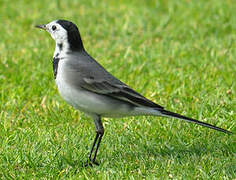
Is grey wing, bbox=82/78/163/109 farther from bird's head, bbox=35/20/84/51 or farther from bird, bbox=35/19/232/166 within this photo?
bird's head, bbox=35/20/84/51

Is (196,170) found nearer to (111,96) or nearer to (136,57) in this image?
(111,96)

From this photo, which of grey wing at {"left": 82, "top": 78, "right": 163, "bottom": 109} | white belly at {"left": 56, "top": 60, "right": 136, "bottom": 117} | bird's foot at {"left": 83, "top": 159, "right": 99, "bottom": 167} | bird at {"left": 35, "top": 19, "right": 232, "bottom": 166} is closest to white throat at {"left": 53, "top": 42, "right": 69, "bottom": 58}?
bird at {"left": 35, "top": 19, "right": 232, "bottom": 166}

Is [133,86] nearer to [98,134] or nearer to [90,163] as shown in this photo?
[98,134]

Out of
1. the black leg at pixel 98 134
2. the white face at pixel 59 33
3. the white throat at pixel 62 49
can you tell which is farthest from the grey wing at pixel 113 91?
the white face at pixel 59 33

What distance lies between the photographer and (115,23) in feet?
34.6

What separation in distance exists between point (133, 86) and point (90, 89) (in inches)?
102

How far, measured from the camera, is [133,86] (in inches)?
307

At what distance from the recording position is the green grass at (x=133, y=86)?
17.9 ft

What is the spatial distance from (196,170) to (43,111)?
2605 mm

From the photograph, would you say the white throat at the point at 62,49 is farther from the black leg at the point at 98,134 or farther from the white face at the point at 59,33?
the black leg at the point at 98,134

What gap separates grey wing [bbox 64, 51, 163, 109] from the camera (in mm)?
5270

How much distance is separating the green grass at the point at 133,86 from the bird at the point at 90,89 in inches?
18.5

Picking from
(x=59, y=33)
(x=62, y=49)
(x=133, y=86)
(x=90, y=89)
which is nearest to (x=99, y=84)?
(x=90, y=89)

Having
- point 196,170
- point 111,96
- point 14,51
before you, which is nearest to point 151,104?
point 111,96
